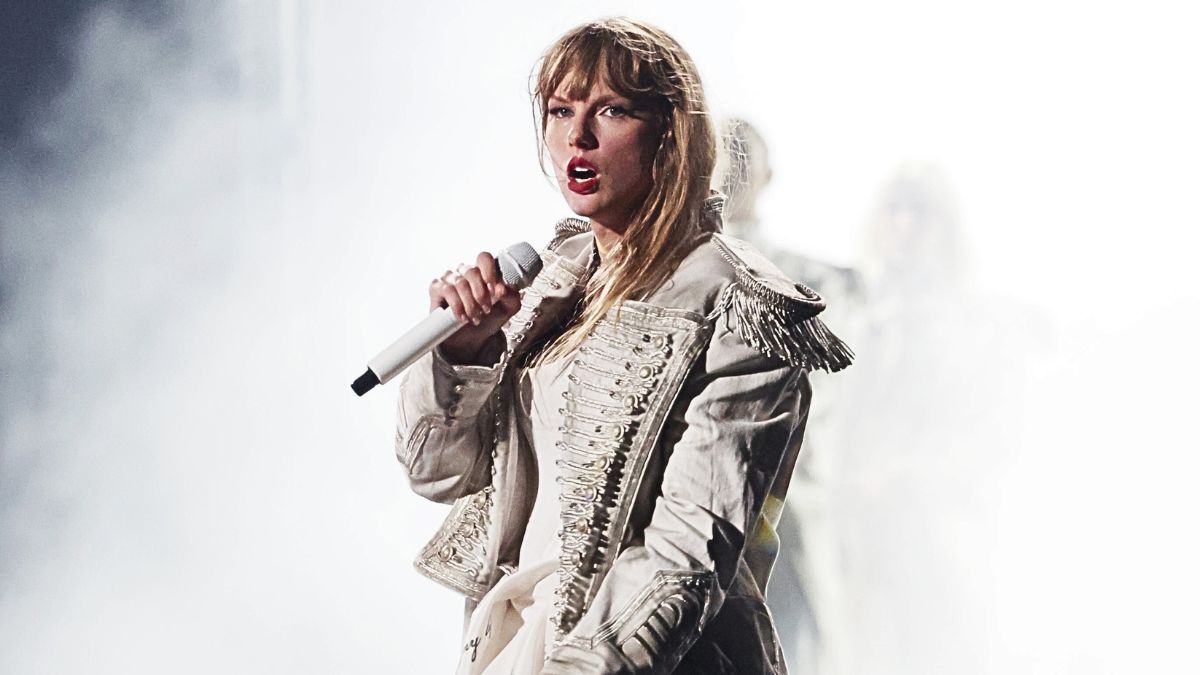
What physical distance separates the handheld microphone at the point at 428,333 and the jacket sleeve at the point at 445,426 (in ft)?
0.20

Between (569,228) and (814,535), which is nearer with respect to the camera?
(569,228)

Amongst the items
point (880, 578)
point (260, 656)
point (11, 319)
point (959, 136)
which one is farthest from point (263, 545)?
point (959, 136)

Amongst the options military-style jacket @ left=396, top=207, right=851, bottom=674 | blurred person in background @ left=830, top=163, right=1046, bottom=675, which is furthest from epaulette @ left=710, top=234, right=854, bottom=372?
blurred person in background @ left=830, top=163, right=1046, bottom=675

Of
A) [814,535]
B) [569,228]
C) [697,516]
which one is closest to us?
[697,516]

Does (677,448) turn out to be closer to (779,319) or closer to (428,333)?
(779,319)

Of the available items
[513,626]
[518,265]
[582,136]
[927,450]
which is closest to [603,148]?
[582,136]

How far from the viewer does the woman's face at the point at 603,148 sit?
1.46 m

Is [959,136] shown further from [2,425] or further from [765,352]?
[765,352]

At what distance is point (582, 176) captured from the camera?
1470mm

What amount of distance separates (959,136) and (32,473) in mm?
2527

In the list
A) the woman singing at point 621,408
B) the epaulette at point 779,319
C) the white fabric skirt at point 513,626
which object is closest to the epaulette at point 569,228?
the woman singing at point 621,408

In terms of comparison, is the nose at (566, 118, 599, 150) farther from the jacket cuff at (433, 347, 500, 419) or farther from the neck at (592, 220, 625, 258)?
the jacket cuff at (433, 347, 500, 419)

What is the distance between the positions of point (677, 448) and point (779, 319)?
0.15 metres

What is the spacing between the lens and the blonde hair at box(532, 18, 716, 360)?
1456 mm
